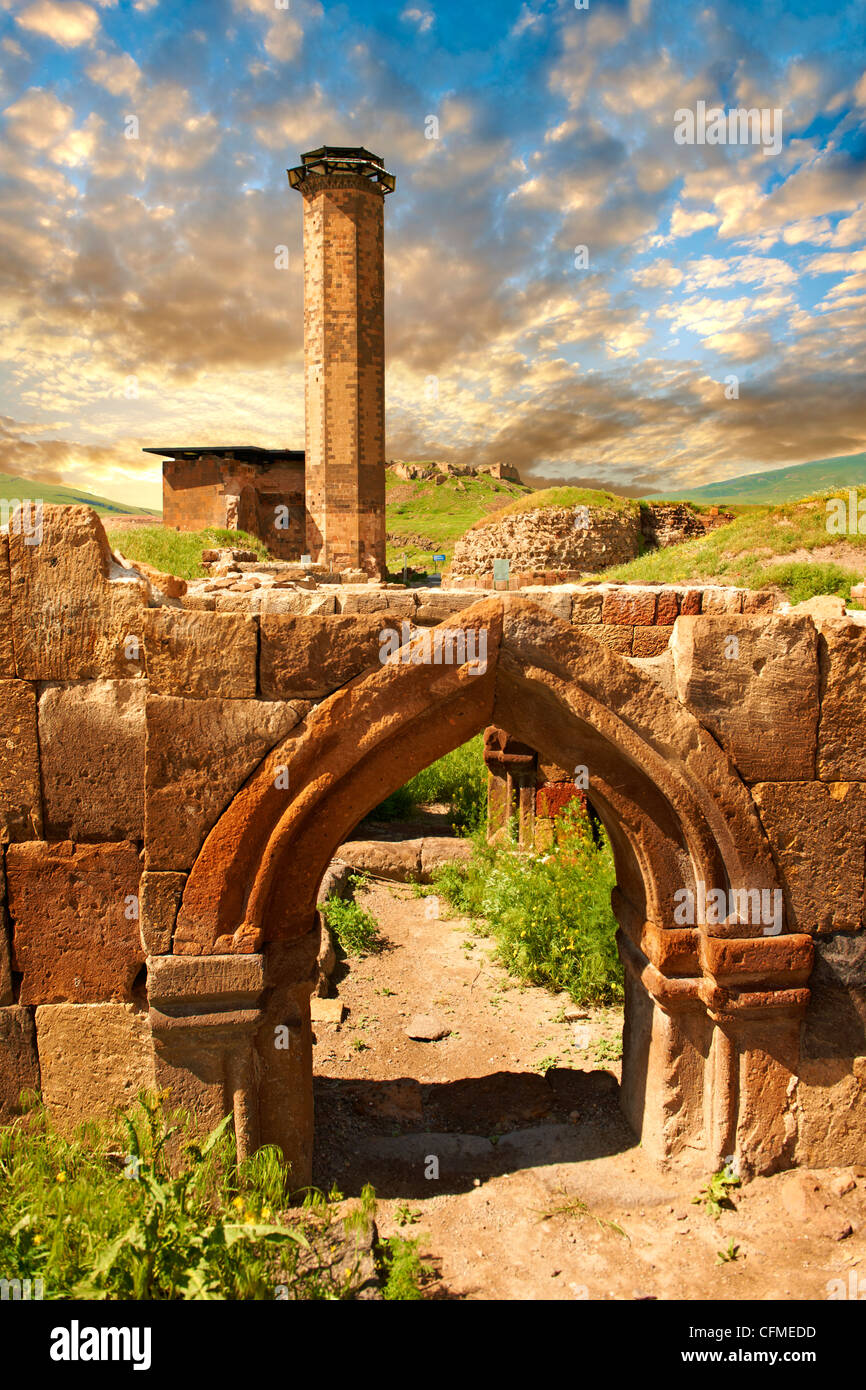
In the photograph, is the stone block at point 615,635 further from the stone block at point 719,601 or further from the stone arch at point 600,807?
the stone block at point 719,601

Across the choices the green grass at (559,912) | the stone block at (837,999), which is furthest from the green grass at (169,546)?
the stone block at (837,999)

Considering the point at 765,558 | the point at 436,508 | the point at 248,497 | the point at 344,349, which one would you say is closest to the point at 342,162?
the point at 344,349

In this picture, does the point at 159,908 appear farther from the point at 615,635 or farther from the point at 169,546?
the point at 169,546

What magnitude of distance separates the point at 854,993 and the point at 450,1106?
2.37 m

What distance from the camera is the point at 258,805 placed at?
3.20 metres

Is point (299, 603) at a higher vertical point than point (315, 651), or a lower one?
higher

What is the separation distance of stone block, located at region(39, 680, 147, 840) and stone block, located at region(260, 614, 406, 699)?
1.88ft

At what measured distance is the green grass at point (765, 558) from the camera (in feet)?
39.7

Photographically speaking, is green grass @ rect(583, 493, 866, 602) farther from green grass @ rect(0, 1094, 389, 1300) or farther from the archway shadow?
green grass @ rect(0, 1094, 389, 1300)

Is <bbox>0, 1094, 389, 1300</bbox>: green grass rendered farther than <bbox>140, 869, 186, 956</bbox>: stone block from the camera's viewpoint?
No

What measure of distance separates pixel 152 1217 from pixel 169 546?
15042 millimetres

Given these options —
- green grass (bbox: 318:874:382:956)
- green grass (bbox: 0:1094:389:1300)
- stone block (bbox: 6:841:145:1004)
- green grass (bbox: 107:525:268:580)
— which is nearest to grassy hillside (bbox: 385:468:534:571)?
green grass (bbox: 107:525:268:580)

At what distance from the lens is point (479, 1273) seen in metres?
3.22

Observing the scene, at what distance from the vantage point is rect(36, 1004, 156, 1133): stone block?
3377 millimetres
